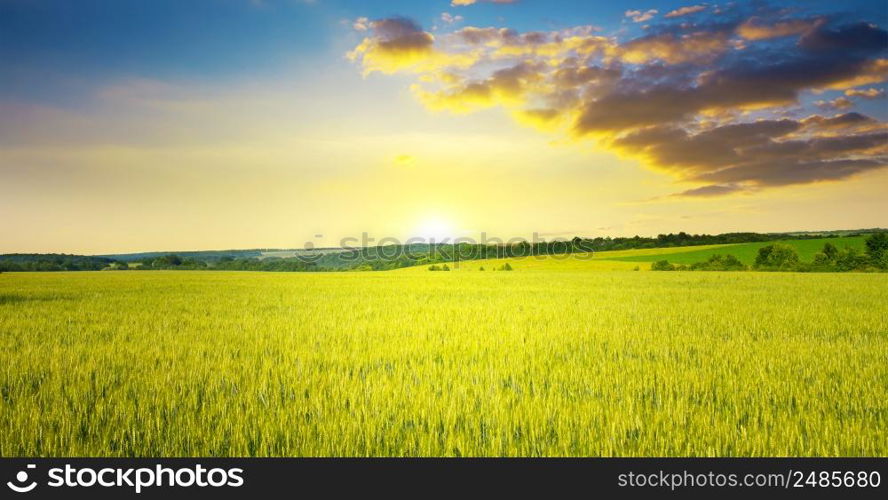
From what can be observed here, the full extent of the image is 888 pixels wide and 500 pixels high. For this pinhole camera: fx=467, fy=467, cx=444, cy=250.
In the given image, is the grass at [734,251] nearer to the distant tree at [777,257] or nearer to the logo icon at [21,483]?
the distant tree at [777,257]

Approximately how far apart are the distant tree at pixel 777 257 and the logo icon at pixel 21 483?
7938 centimetres

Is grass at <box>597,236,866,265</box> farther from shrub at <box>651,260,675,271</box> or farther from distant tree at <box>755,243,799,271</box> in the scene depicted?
shrub at <box>651,260,675,271</box>

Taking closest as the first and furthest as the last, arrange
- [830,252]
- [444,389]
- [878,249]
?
1. [444,389]
2. [878,249]
3. [830,252]

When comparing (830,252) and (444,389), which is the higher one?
(444,389)

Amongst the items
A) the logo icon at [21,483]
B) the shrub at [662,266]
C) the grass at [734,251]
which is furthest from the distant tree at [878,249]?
the logo icon at [21,483]

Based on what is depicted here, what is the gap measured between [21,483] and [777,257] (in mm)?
85817

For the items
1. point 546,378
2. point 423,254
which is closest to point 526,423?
point 546,378

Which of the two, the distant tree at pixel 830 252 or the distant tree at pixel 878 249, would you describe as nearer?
the distant tree at pixel 878 249

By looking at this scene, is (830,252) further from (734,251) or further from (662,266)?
(662,266)

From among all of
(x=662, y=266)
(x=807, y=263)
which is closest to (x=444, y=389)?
(x=662, y=266)

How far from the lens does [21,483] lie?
3781 mm

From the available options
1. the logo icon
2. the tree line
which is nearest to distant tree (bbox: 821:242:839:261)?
the tree line

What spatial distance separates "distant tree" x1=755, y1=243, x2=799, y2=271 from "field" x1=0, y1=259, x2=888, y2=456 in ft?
221

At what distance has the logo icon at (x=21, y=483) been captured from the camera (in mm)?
3750
